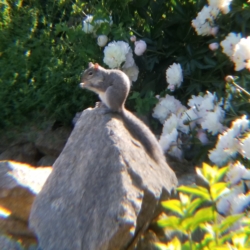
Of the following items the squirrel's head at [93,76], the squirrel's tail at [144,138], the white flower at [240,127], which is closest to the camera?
the white flower at [240,127]

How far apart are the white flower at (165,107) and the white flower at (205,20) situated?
26.5 inches

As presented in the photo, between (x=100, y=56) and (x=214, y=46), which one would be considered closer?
(x=214, y=46)

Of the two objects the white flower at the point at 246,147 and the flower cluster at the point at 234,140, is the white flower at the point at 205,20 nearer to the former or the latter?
the flower cluster at the point at 234,140

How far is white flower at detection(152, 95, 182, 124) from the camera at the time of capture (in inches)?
202

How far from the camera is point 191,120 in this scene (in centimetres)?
466

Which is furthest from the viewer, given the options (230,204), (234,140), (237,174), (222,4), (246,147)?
(222,4)

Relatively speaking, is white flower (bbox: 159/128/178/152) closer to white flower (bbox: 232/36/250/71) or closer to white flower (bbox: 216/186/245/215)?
white flower (bbox: 232/36/250/71)

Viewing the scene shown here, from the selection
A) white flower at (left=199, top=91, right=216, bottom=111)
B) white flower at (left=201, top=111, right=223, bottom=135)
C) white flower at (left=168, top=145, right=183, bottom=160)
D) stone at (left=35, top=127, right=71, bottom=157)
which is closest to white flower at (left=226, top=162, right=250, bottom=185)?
white flower at (left=201, top=111, right=223, bottom=135)

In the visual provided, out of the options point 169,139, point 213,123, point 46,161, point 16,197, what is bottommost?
point 46,161

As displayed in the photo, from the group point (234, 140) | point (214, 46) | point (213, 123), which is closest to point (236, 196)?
point (234, 140)

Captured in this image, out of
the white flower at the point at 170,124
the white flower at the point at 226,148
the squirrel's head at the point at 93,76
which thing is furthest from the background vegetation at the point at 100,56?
the white flower at the point at 226,148

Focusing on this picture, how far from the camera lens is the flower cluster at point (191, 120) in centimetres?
427

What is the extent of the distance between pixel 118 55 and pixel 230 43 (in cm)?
109

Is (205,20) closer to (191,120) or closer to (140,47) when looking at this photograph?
(140,47)
